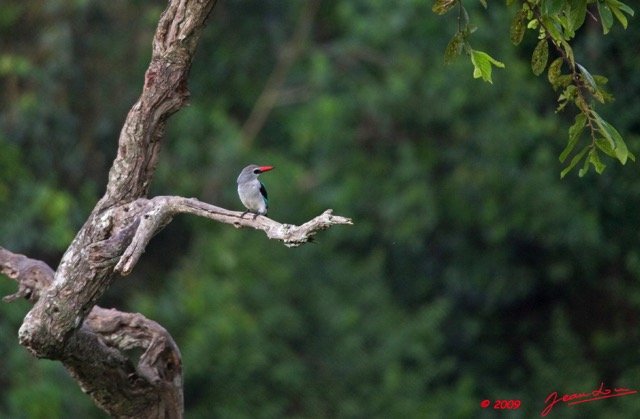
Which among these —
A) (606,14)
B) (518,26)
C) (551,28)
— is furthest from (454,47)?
(606,14)

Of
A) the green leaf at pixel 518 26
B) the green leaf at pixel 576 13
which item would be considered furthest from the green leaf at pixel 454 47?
the green leaf at pixel 576 13

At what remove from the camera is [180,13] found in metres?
5.65

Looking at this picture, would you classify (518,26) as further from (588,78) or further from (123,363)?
(123,363)

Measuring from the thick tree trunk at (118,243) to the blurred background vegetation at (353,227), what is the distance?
6.20 m

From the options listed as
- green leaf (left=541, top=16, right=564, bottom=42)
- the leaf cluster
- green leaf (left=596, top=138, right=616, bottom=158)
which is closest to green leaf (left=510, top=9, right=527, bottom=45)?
the leaf cluster

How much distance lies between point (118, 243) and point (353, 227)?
974 cm

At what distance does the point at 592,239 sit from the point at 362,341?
3102mm

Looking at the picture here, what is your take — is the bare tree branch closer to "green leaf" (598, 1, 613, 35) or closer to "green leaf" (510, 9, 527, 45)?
"green leaf" (510, 9, 527, 45)

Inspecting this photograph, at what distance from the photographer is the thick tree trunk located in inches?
217

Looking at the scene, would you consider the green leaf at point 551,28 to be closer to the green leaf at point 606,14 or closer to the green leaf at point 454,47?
the green leaf at point 606,14

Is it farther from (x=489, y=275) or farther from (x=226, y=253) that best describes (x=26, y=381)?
(x=489, y=275)

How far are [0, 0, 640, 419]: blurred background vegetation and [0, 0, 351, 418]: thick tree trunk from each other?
20.3 ft

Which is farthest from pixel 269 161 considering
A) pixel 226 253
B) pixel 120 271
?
pixel 120 271

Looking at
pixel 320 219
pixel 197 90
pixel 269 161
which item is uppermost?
pixel 197 90
